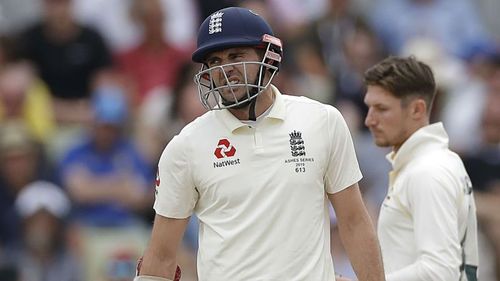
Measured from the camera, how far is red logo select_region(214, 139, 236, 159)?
4.46m

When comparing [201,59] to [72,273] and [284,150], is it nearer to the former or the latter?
[284,150]

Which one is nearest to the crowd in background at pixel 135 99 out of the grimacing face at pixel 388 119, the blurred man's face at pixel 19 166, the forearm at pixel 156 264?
the blurred man's face at pixel 19 166

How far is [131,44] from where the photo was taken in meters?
10.4

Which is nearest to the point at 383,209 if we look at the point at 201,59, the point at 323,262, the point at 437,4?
the point at 323,262

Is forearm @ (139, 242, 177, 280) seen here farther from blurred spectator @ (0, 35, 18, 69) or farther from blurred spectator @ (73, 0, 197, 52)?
blurred spectator @ (73, 0, 197, 52)

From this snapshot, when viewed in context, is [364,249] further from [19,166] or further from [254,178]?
[19,166]

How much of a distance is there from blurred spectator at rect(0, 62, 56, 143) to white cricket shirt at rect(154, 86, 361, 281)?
5.53 m

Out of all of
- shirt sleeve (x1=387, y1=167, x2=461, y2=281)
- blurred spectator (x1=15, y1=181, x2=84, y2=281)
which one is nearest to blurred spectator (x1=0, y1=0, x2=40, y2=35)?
blurred spectator (x1=15, y1=181, x2=84, y2=281)

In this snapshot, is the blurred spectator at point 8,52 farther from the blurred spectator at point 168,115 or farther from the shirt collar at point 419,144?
the shirt collar at point 419,144

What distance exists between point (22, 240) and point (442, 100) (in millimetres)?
3979

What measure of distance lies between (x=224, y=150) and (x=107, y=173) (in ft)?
17.9

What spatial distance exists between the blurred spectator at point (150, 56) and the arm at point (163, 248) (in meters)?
5.77

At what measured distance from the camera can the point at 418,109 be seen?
557 cm

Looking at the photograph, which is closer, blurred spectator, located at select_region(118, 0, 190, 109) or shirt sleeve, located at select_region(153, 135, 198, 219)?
shirt sleeve, located at select_region(153, 135, 198, 219)
